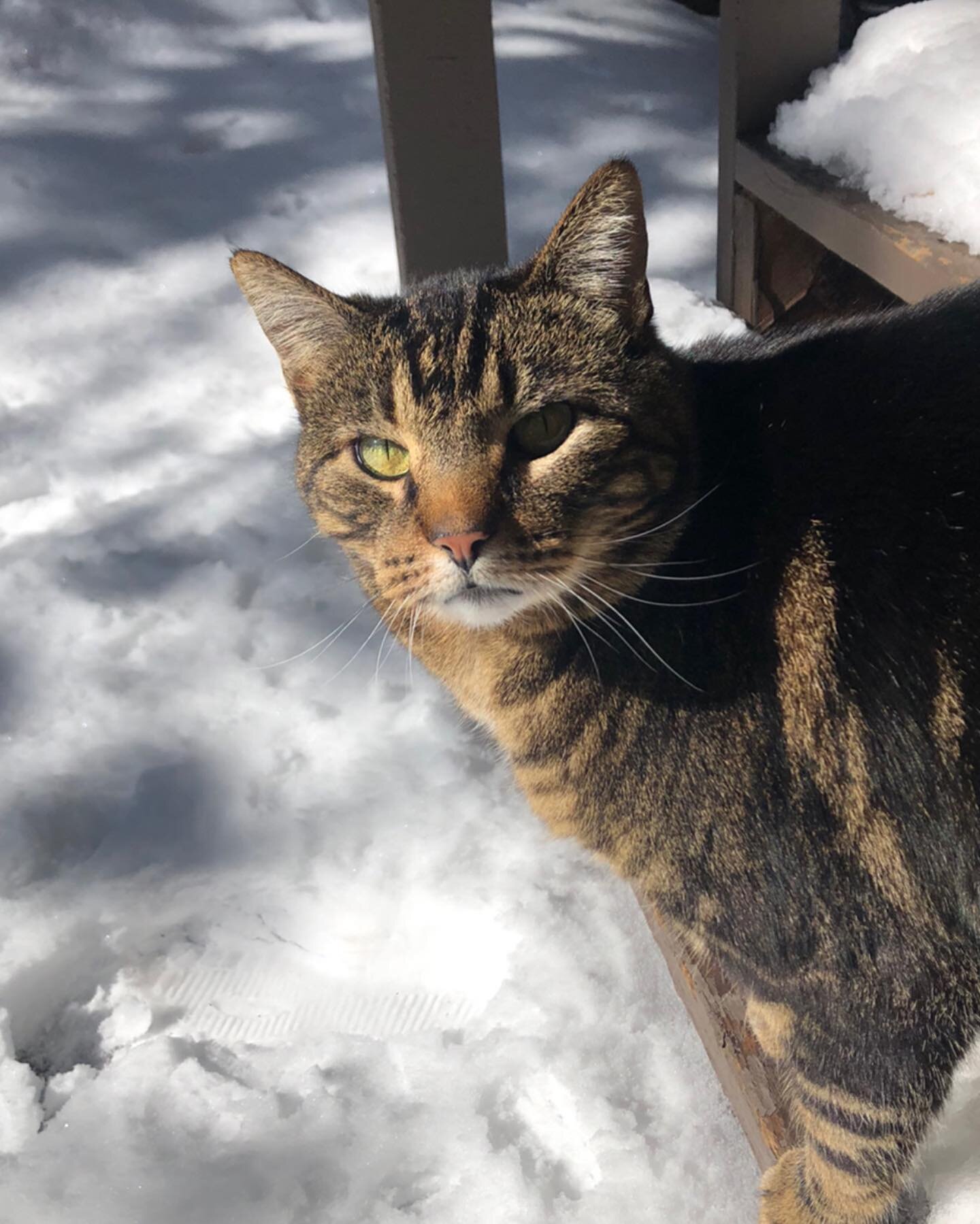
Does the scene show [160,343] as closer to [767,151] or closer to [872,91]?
[767,151]

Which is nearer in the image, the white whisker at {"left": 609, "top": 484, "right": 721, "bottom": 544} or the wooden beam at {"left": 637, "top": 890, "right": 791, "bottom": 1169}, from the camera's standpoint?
the white whisker at {"left": 609, "top": 484, "right": 721, "bottom": 544}

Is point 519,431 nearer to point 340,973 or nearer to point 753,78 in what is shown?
point 340,973

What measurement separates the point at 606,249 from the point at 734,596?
0.40 meters

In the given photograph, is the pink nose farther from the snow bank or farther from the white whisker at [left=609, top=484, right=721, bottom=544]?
the snow bank

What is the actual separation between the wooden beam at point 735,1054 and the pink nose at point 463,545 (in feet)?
1.77

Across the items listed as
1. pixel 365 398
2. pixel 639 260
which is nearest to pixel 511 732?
pixel 365 398

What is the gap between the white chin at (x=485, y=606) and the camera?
1130 mm

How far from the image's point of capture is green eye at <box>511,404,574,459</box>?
116cm

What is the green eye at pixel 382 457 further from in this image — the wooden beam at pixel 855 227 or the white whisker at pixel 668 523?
the wooden beam at pixel 855 227

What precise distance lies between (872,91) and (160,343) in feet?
5.39

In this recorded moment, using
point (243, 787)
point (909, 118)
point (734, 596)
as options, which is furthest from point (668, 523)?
point (909, 118)

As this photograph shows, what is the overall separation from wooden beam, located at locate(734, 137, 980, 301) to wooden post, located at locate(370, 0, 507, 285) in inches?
23.4

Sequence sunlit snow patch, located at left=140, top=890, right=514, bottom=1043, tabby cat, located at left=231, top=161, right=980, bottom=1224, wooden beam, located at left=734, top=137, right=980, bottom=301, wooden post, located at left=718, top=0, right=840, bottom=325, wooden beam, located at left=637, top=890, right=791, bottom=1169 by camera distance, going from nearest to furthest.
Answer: tabby cat, located at left=231, top=161, right=980, bottom=1224
wooden beam, located at left=637, top=890, right=791, bottom=1169
sunlit snow patch, located at left=140, top=890, right=514, bottom=1043
wooden beam, located at left=734, top=137, right=980, bottom=301
wooden post, located at left=718, top=0, right=840, bottom=325

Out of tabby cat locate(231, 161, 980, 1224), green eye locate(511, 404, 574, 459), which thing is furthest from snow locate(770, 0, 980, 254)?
green eye locate(511, 404, 574, 459)
